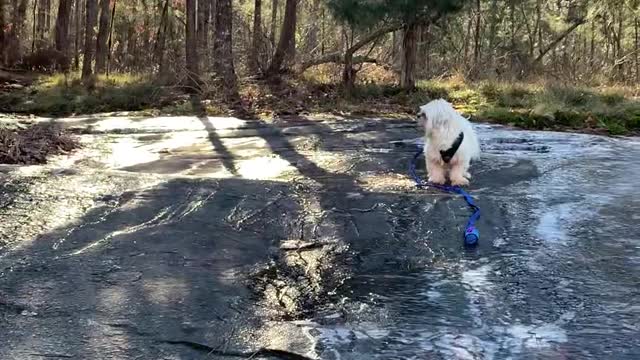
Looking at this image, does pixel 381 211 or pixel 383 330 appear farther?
pixel 381 211

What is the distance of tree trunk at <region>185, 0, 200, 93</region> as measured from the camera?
17578 millimetres

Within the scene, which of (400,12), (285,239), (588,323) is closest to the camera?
(588,323)

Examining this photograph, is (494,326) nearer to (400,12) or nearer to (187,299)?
(187,299)

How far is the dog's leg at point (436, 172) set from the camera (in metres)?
7.16

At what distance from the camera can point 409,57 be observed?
16172 millimetres

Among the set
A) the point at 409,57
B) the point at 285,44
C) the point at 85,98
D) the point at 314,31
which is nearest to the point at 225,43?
the point at 285,44

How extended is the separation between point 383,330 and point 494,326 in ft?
2.05

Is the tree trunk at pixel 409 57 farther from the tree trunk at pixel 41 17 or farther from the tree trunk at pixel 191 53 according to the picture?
the tree trunk at pixel 41 17

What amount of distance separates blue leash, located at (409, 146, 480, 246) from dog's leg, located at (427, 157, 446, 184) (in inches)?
2.8

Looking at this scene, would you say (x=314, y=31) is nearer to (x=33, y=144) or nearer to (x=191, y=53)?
(x=191, y=53)

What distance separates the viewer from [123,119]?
14234mm

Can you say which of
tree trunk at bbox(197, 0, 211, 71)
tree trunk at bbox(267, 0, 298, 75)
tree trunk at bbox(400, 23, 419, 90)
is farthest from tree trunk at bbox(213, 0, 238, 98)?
tree trunk at bbox(400, 23, 419, 90)

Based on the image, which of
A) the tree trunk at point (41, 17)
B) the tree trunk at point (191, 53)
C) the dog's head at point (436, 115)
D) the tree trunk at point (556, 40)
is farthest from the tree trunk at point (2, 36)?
the dog's head at point (436, 115)

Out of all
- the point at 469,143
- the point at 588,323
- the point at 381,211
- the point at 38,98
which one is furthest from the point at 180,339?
the point at 38,98
